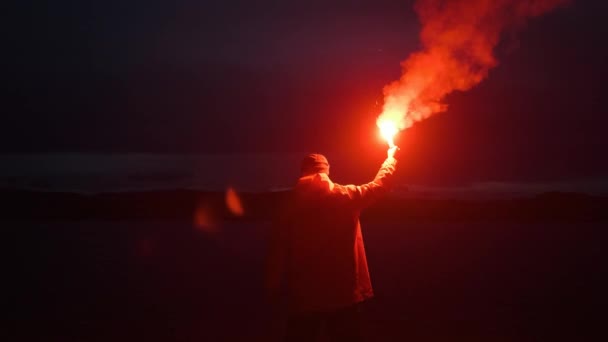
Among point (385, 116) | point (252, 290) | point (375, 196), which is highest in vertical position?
point (252, 290)

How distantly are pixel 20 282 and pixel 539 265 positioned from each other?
966cm

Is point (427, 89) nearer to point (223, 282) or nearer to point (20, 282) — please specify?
point (223, 282)

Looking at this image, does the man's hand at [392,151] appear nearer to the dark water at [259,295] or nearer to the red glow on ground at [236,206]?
the dark water at [259,295]

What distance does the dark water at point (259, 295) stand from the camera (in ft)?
21.7

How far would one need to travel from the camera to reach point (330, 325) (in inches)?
164

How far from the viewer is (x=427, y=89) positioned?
6484 mm

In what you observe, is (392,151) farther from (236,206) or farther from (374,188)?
(236,206)

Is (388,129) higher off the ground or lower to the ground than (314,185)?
higher

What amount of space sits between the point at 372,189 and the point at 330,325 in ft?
3.24

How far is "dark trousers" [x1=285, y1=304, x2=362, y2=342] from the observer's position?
4.10m

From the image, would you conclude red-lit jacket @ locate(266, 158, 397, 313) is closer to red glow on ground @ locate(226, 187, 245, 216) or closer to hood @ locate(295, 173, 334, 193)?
hood @ locate(295, 173, 334, 193)

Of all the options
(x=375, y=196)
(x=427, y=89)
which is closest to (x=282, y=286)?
(x=375, y=196)

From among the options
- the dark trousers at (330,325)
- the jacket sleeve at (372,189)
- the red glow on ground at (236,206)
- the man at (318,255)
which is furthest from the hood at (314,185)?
the red glow on ground at (236,206)

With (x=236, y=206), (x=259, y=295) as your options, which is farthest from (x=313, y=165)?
(x=236, y=206)
